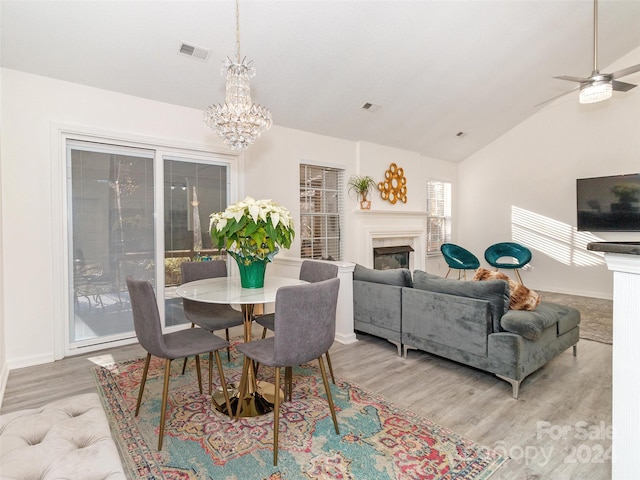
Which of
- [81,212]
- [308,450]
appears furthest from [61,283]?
[308,450]

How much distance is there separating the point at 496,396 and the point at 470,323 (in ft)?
1.79

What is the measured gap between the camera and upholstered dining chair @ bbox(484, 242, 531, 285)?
6.32m

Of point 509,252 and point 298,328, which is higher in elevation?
point 509,252

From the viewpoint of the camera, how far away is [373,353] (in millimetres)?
3428

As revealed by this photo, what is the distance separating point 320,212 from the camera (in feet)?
18.1

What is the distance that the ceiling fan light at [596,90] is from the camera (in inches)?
136

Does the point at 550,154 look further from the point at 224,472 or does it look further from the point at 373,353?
the point at 224,472

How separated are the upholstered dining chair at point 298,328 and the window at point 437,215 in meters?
5.73

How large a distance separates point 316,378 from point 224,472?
1205mm

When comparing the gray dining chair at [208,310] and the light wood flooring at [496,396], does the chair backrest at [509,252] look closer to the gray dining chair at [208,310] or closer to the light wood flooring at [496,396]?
the light wood flooring at [496,396]

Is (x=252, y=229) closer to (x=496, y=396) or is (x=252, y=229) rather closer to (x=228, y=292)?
(x=228, y=292)

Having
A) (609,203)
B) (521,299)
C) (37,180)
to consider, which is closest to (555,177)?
(609,203)

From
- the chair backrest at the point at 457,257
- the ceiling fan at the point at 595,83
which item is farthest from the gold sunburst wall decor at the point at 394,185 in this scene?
the ceiling fan at the point at 595,83

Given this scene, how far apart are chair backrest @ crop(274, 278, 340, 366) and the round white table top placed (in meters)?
0.24
